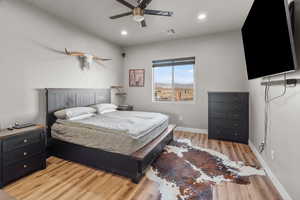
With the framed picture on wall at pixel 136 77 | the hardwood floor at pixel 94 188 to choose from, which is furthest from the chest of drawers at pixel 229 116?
the framed picture on wall at pixel 136 77

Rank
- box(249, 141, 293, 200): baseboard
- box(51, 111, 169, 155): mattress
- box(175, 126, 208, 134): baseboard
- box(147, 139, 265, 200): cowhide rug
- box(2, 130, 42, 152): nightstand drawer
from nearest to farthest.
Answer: box(249, 141, 293, 200): baseboard < box(147, 139, 265, 200): cowhide rug < box(2, 130, 42, 152): nightstand drawer < box(51, 111, 169, 155): mattress < box(175, 126, 208, 134): baseboard

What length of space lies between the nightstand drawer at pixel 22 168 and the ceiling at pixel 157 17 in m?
2.77

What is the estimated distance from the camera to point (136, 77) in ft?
17.0

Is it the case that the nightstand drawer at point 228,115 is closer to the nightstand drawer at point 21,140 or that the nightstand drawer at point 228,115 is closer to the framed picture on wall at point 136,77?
the framed picture on wall at point 136,77

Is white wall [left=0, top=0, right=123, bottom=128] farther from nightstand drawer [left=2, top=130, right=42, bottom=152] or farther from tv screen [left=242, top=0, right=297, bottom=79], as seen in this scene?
tv screen [left=242, top=0, right=297, bottom=79]

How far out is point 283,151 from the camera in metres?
1.77

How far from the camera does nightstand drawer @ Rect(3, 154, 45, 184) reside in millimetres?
1972

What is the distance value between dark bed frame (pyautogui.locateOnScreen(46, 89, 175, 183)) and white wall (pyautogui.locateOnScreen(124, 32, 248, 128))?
1355 mm

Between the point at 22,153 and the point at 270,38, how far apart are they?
12.1ft

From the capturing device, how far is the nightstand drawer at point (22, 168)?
6.47 ft

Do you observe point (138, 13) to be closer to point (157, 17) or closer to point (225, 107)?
point (157, 17)

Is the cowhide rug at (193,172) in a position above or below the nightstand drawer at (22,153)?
below

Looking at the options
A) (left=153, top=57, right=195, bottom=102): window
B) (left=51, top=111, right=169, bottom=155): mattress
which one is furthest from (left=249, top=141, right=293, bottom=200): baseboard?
(left=153, top=57, right=195, bottom=102): window

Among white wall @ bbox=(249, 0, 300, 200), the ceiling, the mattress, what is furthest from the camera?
the ceiling
